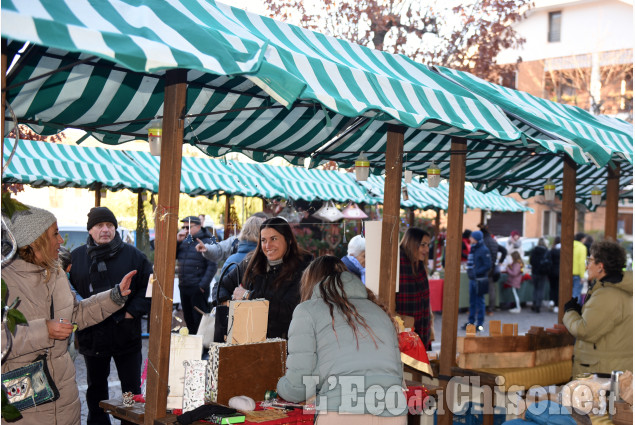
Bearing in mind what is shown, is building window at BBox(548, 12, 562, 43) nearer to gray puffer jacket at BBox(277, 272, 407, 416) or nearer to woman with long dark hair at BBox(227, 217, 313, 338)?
woman with long dark hair at BBox(227, 217, 313, 338)

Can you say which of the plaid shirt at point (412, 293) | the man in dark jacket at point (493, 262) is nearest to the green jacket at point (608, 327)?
the plaid shirt at point (412, 293)

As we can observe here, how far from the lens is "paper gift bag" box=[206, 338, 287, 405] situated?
373 centimetres

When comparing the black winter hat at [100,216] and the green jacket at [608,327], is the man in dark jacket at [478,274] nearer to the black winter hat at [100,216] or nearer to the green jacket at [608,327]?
the green jacket at [608,327]

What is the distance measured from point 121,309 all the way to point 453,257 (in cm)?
288

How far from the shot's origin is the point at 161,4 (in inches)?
128

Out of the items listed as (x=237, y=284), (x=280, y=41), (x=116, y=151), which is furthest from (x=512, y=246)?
(x=280, y=41)

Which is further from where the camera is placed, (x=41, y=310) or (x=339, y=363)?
(x=41, y=310)

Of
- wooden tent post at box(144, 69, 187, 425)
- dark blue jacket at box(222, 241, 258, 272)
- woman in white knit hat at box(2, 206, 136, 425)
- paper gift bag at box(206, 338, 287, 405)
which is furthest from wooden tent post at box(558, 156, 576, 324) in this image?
woman in white knit hat at box(2, 206, 136, 425)

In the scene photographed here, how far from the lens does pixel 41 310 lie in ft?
11.2

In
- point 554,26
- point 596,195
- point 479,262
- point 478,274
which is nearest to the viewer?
point 596,195

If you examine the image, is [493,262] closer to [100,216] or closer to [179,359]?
[100,216]

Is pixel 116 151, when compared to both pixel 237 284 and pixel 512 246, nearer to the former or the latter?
pixel 237 284

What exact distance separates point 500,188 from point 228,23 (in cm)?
700

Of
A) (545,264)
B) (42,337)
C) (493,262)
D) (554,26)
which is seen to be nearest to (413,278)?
(42,337)
